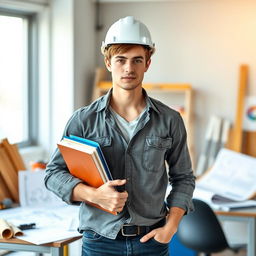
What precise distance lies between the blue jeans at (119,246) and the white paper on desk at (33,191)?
122cm

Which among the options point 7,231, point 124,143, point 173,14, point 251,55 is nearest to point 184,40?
point 173,14

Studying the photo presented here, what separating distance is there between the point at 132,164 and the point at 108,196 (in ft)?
0.51

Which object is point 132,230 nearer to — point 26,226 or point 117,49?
point 117,49

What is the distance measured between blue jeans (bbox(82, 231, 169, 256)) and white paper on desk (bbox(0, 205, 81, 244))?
0.60m

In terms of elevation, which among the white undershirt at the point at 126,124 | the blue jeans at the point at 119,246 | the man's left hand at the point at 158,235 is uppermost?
the white undershirt at the point at 126,124

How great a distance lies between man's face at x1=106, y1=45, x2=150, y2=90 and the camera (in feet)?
6.14

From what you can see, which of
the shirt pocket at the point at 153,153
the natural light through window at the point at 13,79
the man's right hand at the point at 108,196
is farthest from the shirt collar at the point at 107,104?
the natural light through window at the point at 13,79

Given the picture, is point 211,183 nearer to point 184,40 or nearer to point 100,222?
point 184,40

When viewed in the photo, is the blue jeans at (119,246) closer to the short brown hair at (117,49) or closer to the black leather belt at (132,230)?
the black leather belt at (132,230)

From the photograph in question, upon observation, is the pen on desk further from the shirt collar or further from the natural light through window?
the natural light through window

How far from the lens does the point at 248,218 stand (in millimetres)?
3193

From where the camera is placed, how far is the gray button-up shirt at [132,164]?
1.90 meters

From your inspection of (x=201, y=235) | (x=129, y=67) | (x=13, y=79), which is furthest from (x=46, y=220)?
(x=13, y=79)

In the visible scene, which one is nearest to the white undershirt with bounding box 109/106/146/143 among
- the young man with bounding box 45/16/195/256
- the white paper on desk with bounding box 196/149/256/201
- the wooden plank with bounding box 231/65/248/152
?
the young man with bounding box 45/16/195/256
